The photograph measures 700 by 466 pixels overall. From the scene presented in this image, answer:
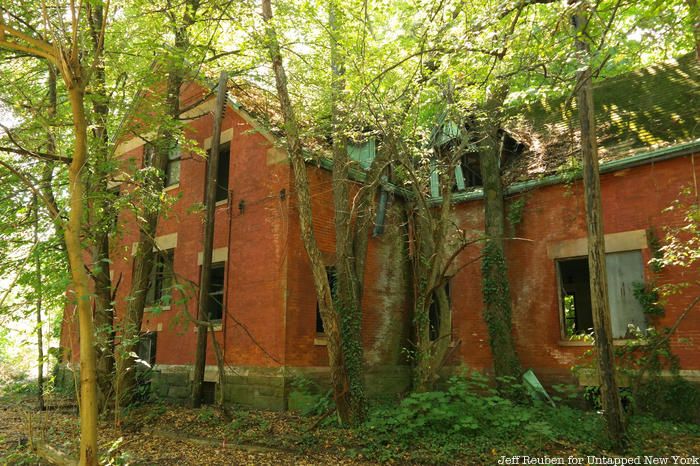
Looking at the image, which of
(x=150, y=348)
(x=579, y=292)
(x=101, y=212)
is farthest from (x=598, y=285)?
(x=579, y=292)

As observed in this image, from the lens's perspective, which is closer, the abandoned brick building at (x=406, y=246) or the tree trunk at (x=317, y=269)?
the tree trunk at (x=317, y=269)

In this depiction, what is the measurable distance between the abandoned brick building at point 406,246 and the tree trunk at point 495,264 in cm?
66

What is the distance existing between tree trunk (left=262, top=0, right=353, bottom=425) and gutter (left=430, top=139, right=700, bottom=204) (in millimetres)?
6347

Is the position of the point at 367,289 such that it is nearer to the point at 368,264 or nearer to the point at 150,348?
the point at 368,264

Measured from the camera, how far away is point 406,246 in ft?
47.9

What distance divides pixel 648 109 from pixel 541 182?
11.2 ft

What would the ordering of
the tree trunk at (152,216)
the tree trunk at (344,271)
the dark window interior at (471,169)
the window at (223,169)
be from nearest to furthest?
1. the tree trunk at (344,271)
2. the tree trunk at (152,216)
3. the window at (223,169)
4. the dark window interior at (471,169)

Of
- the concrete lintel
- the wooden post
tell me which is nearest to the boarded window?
the wooden post

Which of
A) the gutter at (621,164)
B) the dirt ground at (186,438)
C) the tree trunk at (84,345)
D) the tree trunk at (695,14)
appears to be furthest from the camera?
the gutter at (621,164)

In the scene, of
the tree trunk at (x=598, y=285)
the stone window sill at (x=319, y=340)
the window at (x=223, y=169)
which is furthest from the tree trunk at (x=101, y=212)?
the tree trunk at (x=598, y=285)

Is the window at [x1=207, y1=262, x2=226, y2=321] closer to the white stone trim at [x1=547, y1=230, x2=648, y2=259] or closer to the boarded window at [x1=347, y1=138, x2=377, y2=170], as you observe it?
the boarded window at [x1=347, y1=138, x2=377, y2=170]

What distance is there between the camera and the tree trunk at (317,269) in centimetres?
833

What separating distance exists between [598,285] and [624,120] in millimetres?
7404

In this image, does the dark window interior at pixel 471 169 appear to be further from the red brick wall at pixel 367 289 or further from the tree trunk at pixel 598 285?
the tree trunk at pixel 598 285
